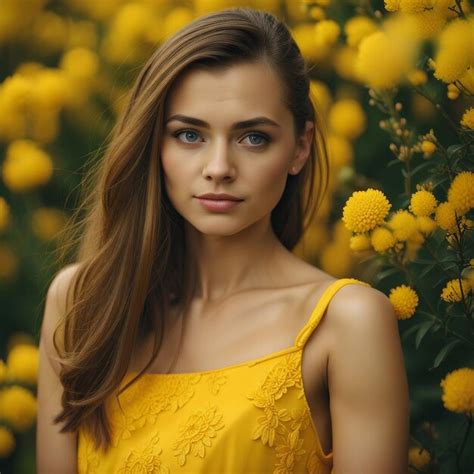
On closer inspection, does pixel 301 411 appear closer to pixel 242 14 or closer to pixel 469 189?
pixel 469 189

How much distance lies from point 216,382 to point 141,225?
0.34 m

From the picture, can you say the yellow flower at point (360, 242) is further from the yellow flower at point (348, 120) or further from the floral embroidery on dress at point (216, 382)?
the yellow flower at point (348, 120)

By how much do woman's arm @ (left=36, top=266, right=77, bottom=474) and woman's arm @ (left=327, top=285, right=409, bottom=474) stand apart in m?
0.55

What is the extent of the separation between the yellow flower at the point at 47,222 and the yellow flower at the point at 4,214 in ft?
0.20

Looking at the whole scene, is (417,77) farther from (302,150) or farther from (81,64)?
(81,64)

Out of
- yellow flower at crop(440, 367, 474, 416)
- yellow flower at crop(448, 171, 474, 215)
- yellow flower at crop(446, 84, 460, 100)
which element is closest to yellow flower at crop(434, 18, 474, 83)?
yellow flower at crop(446, 84, 460, 100)

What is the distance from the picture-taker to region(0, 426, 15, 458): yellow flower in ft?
7.02

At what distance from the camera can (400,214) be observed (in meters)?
1.68

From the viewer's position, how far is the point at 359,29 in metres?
2.00

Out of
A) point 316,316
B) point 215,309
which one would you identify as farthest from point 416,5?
point 215,309

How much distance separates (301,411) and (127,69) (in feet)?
3.52

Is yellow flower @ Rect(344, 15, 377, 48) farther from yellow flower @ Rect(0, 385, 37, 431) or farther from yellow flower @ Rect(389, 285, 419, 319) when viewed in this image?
yellow flower @ Rect(0, 385, 37, 431)

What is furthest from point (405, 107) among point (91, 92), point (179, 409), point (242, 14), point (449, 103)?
point (179, 409)

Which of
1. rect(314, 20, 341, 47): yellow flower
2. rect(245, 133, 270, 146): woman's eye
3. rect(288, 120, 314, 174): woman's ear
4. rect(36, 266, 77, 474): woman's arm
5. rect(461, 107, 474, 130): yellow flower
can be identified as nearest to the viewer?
rect(461, 107, 474, 130): yellow flower
